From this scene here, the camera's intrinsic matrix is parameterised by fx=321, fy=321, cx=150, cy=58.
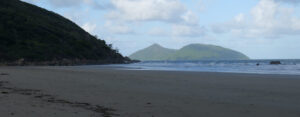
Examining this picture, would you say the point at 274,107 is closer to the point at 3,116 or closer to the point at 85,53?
the point at 3,116

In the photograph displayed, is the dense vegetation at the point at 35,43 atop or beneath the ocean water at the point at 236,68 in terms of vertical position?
atop

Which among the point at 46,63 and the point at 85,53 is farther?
the point at 85,53

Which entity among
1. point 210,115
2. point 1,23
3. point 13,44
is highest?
point 1,23

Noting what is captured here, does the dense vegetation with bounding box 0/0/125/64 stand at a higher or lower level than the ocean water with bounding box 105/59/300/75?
higher

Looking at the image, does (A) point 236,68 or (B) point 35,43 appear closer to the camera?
(A) point 236,68

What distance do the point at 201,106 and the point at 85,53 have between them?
78.2 meters

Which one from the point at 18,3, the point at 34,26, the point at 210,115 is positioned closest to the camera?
the point at 210,115

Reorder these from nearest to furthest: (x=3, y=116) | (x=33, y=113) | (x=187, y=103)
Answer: (x=3, y=116), (x=33, y=113), (x=187, y=103)

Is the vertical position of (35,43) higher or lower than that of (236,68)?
higher

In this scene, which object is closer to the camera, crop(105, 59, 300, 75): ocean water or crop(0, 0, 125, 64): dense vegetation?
crop(105, 59, 300, 75): ocean water

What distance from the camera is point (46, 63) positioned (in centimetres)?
6303

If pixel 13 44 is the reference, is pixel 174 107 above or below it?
below

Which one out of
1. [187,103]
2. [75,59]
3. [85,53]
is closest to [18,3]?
[85,53]

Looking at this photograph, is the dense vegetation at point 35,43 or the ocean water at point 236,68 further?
the dense vegetation at point 35,43
